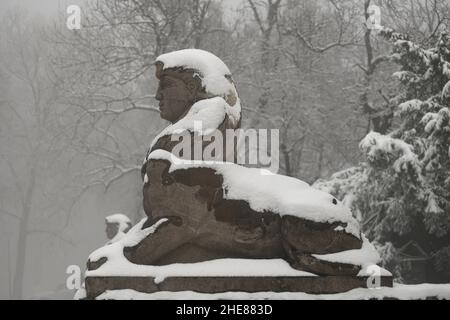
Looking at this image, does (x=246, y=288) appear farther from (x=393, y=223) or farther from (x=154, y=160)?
(x=393, y=223)

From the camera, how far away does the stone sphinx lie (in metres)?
4.59

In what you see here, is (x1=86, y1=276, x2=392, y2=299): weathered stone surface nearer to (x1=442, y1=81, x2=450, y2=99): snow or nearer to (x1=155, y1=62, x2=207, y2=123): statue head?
(x1=155, y1=62, x2=207, y2=123): statue head

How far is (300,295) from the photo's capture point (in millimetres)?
4473

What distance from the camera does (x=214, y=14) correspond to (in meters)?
16.4

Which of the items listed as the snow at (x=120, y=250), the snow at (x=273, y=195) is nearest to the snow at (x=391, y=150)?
the snow at (x=273, y=195)

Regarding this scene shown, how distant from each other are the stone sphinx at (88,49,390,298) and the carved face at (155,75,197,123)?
0.36 meters

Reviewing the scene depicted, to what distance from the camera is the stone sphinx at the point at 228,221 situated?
4.59 meters

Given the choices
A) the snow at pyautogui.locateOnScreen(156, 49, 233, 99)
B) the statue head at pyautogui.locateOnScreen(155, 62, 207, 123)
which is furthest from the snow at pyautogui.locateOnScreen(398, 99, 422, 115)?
the statue head at pyautogui.locateOnScreen(155, 62, 207, 123)

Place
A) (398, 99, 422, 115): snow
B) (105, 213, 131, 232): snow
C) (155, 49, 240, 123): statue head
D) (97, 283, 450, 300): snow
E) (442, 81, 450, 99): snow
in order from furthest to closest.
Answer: (105, 213, 131, 232): snow → (398, 99, 422, 115): snow → (442, 81, 450, 99): snow → (155, 49, 240, 123): statue head → (97, 283, 450, 300): snow

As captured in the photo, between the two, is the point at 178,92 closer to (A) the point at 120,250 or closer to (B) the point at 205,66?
(B) the point at 205,66

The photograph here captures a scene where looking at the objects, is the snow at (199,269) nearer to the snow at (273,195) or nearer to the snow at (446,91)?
the snow at (273,195)
